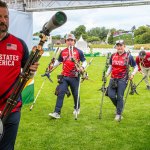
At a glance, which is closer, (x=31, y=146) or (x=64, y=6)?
(x=31, y=146)

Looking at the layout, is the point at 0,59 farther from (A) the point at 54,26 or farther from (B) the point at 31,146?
(B) the point at 31,146

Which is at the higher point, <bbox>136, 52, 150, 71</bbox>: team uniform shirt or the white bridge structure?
the white bridge structure

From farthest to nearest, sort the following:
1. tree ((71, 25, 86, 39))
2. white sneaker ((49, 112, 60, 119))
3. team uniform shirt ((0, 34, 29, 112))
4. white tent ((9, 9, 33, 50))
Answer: tree ((71, 25, 86, 39)) → white tent ((9, 9, 33, 50)) → white sneaker ((49, 112, 60, 119)) → team uniform shirt ((0, 34, 29, 112))

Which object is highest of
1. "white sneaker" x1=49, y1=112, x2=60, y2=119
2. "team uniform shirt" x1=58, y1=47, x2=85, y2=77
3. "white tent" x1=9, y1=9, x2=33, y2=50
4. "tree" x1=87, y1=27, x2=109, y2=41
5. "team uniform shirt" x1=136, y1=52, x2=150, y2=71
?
"white tent" x1=9, y1=9, x2=33, y2=50

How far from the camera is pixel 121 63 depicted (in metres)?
9.34

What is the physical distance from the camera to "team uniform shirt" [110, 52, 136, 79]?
30.7ft

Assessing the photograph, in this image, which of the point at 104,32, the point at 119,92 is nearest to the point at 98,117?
the point at 119,92

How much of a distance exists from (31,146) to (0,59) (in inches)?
142

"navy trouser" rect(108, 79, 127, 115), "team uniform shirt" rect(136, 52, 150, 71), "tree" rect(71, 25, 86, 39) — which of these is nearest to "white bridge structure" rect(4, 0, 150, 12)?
"team uniform shirt" rect(136, 52, 150, 71)

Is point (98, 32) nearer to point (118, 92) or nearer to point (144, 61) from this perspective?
point (144, 61)

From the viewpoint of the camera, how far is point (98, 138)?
25.4 feet

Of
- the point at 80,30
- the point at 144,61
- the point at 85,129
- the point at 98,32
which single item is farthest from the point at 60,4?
the point at 98,32

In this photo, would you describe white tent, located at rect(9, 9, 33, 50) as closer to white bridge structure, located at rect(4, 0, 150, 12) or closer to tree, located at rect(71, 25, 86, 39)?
white bridge structure, located at rect(4, 0, 150, 12)

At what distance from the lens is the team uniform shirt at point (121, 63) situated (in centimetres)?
934
